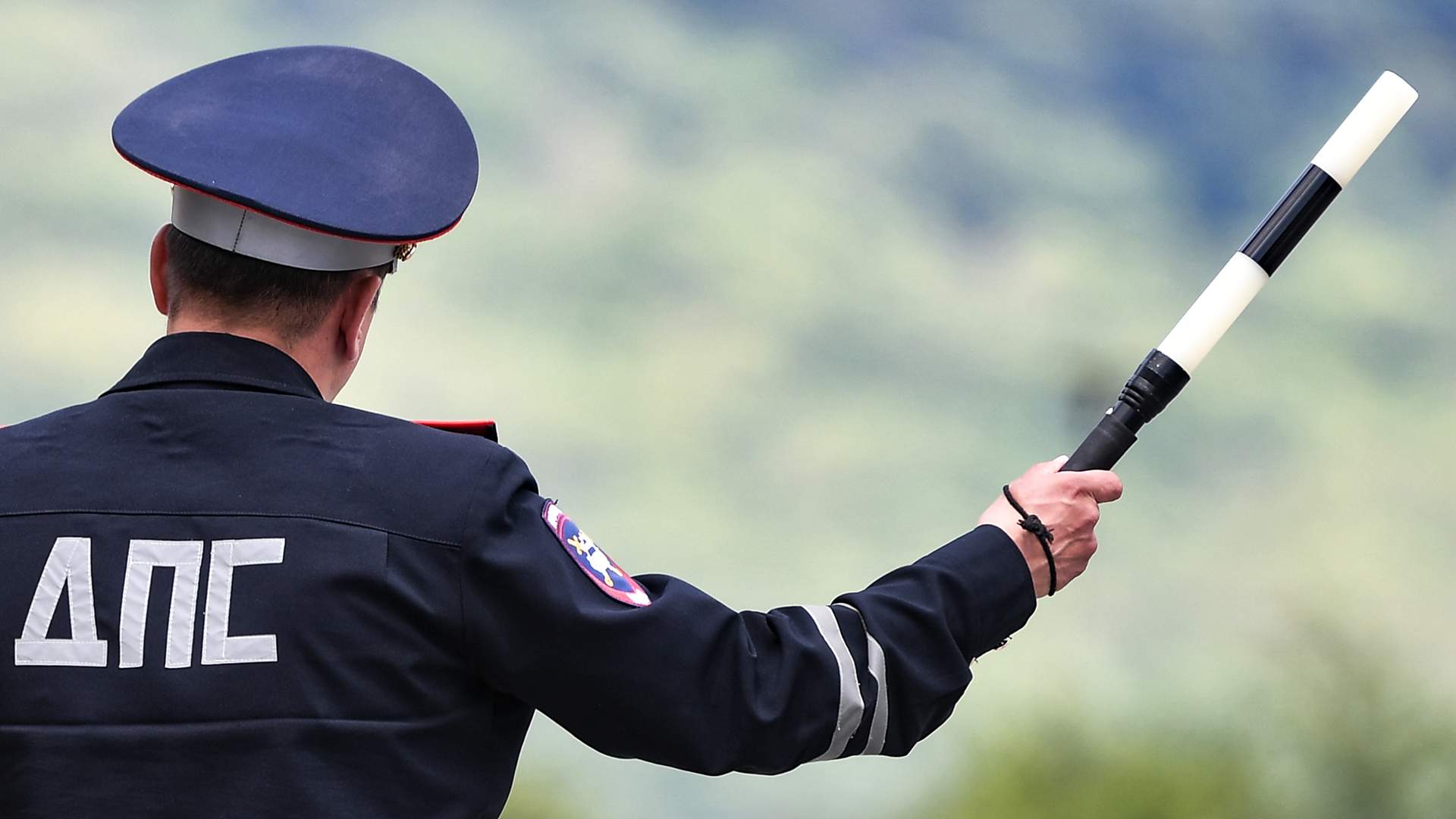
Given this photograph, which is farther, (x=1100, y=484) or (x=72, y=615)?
(x=1100, y=484)

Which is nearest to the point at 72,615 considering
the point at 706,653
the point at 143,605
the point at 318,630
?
the point at 143,605

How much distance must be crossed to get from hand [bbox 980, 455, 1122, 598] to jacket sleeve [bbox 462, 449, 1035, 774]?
0.21ft

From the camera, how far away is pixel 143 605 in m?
1.10

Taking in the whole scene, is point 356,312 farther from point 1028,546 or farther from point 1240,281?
point 1240,281

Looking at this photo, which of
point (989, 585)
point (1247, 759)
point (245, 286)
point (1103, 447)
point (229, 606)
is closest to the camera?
point (229, 606)

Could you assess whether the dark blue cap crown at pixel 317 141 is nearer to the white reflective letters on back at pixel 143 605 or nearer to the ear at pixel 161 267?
the ear at pixel 161 267

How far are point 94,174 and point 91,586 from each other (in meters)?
1.68

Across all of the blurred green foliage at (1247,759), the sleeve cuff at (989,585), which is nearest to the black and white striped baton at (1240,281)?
the sleeve cuff at (989,585)

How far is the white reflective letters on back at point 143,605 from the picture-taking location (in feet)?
3.60

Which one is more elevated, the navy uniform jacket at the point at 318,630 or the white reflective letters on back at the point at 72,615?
the navy uniform jacket at the point at 318,630

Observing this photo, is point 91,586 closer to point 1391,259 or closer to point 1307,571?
point 1307,571

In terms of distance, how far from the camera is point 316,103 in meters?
1.25

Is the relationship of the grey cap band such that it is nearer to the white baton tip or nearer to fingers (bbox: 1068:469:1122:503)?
fingers (bbox: 1068:469:1122:503)

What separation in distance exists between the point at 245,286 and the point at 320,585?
25 centimetres
